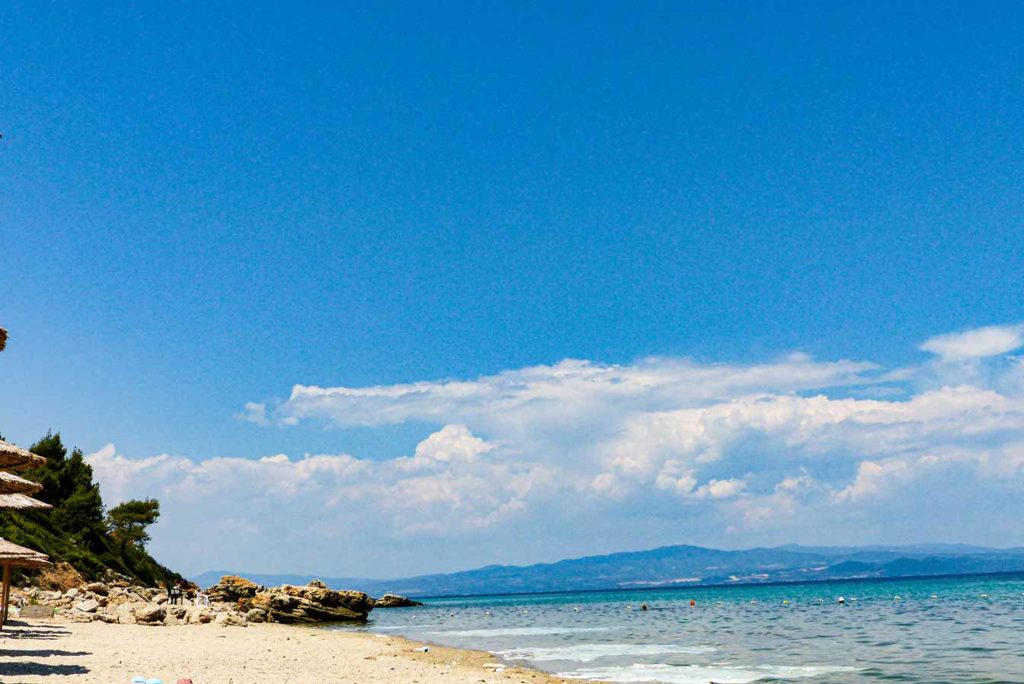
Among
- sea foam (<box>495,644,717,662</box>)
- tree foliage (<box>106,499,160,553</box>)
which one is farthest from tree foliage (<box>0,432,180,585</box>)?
sea foam (<box>495,644,717,662</box>)

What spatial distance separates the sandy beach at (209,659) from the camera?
17.2m

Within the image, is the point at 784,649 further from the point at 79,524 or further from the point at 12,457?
the point at 79,524

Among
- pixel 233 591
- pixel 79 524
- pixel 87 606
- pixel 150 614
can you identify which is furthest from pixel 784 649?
pixel 79 524

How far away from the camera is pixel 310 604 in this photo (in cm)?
5350

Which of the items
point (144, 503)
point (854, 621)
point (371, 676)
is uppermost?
point (144, 503)

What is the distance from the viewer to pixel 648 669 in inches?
951

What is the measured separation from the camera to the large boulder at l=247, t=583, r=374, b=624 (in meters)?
50.3

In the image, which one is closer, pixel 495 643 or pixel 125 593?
pixel 495 643

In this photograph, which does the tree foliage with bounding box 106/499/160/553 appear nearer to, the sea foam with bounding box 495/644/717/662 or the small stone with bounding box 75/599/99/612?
the small stone with bounding box 75/599/99/612

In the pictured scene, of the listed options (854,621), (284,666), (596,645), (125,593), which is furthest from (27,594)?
(854,621)

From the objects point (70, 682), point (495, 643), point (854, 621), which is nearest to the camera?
point (70, 682)

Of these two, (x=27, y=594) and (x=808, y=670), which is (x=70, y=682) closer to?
(x=808, y=670)

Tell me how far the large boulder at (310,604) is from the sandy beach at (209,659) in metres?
18.9

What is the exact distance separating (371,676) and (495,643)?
63.1 ft
